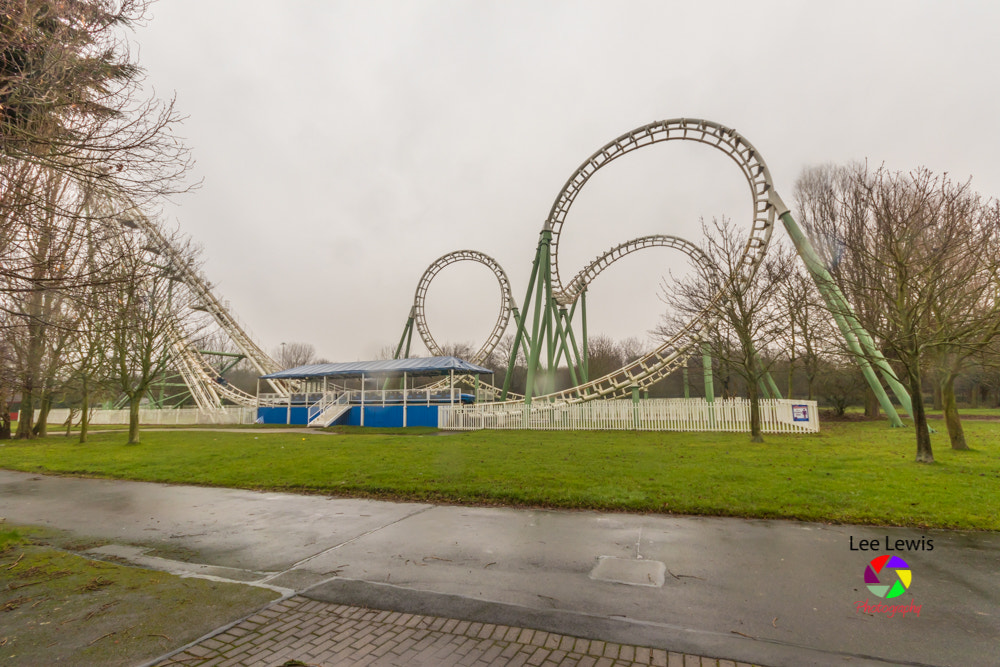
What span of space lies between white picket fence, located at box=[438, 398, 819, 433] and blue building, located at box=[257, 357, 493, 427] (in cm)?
412

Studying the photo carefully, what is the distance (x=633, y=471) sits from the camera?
31.9ft

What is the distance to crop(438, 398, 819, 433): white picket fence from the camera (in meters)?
18.3

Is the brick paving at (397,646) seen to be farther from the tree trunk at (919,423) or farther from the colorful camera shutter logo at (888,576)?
the tree trunk at (919,423)

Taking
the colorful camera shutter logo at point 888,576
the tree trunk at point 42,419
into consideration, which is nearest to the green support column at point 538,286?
the colorful camera shutter logo at point 888,576

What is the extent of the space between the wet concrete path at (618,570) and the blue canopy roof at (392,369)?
74.1ft

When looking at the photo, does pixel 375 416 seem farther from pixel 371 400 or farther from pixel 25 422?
pixel 25 422

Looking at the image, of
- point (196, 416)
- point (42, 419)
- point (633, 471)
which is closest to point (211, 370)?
point (196, 416)

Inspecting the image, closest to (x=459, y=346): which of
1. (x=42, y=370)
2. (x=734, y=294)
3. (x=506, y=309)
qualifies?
(x=506, y=309)

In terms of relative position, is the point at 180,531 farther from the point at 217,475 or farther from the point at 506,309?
the point at 506,309

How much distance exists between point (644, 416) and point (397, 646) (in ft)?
62.2

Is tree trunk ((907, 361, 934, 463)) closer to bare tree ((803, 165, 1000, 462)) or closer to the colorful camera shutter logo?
bare tree ((803, 165, 1000, 462))

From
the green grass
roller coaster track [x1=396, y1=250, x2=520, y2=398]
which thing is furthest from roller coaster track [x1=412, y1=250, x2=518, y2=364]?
the green grass

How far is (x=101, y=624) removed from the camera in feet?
12.1

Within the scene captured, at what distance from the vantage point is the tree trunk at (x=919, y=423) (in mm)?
10219
